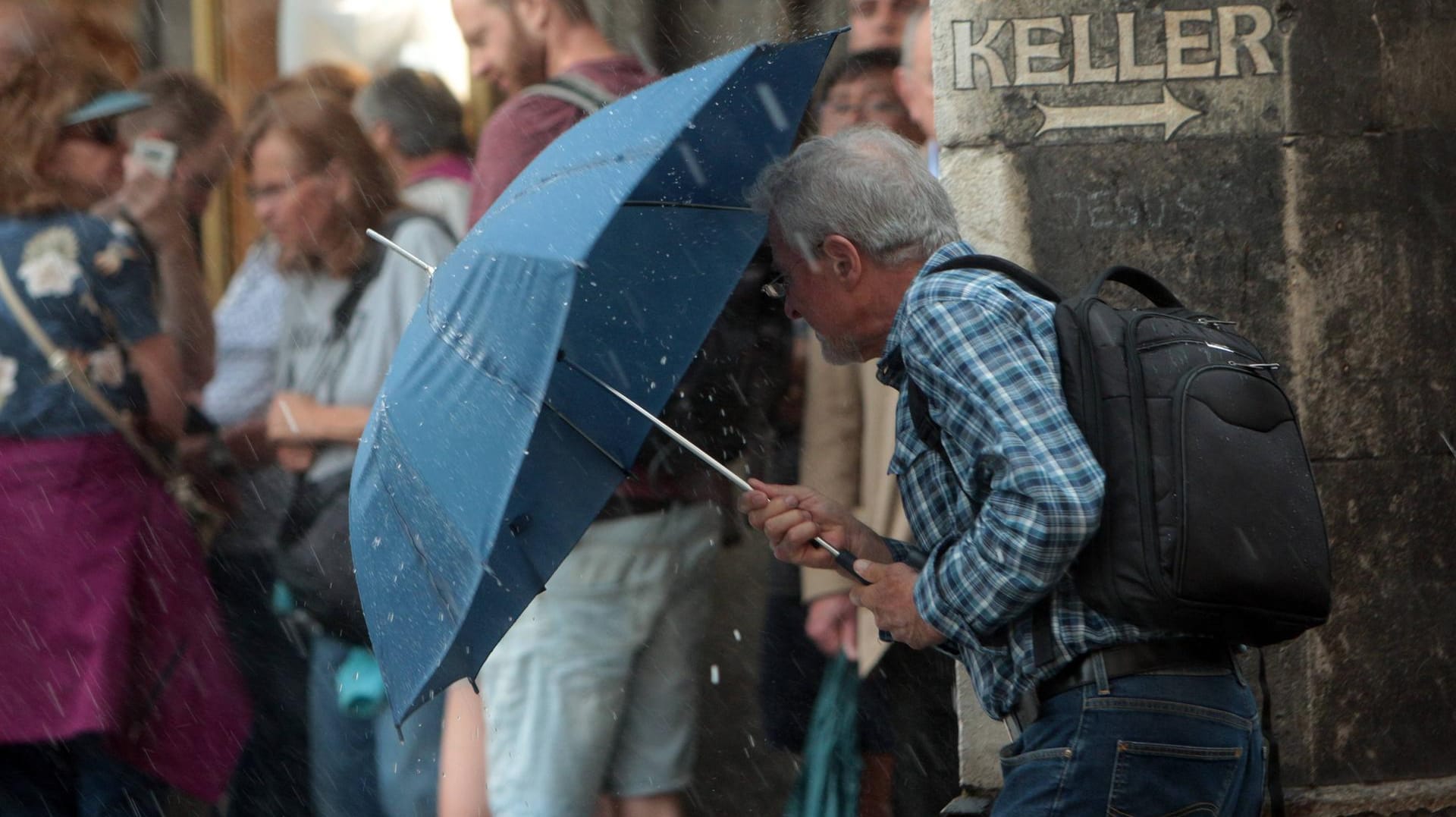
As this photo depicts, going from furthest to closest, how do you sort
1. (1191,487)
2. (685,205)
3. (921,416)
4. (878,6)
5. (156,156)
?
(156,156)
(878,6)
(685,205)
(921,416)
(1191,487)

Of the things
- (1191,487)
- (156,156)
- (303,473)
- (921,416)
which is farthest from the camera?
(156,156)

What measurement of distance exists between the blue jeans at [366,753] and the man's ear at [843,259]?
2263mm

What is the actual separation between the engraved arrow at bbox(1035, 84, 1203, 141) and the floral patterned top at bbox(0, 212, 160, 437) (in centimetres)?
242

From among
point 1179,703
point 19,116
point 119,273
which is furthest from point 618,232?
point 19,116

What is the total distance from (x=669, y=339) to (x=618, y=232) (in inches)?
8.7

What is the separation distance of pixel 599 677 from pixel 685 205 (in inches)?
65.7

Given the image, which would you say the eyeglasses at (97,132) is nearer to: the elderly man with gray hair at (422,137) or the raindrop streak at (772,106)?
the elderly man with gray hair at (422,137)

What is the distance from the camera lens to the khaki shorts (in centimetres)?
373

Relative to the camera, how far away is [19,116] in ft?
13.3

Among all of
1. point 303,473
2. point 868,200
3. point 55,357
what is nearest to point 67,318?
point 55,357

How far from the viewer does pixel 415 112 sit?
14.3ft

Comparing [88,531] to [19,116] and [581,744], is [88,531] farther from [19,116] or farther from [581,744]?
[581,744]

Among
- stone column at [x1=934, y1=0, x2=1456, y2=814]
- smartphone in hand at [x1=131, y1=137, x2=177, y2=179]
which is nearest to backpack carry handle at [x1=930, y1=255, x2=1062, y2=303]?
stone column at [x1=934, y1=0, x2=1456, y2=814]

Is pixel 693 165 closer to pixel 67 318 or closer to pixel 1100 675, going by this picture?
pixel 1100 675
